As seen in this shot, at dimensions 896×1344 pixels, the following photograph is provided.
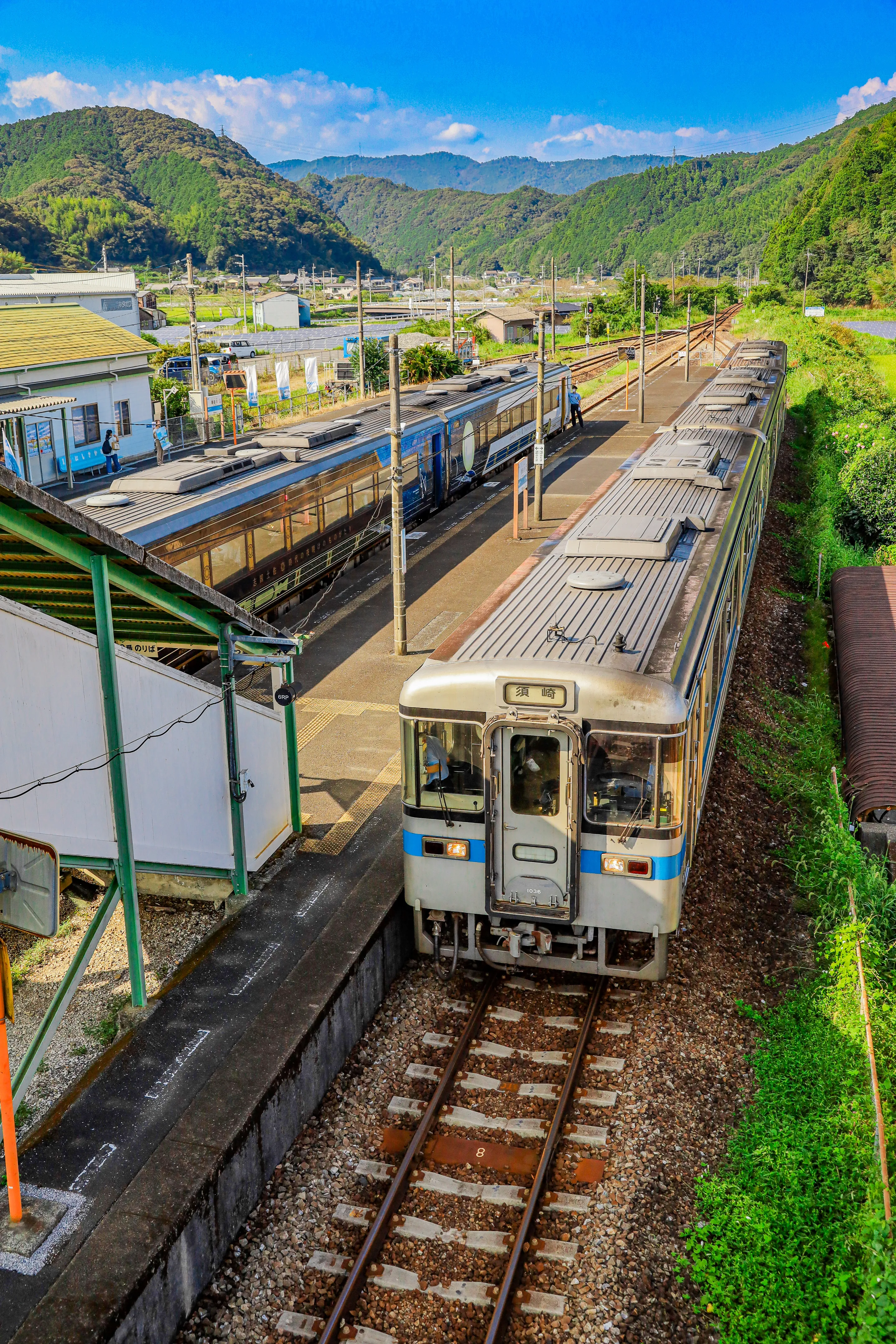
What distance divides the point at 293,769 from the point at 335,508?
8923 millimetres

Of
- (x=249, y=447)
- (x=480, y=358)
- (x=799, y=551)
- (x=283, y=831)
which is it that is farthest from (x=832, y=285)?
(x=283, y=831)

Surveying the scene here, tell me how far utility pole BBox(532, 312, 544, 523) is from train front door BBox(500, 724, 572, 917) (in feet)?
46.1

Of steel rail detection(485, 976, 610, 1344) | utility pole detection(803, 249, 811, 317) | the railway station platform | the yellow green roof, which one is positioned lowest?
steel rail detection(485, 976, 610, 1344)

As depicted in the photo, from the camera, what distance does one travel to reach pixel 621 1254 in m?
6.54

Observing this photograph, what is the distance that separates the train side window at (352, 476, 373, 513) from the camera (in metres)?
19.8

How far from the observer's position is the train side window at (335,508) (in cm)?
1864

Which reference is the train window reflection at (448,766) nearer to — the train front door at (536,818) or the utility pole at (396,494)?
the train front door at (536,818)

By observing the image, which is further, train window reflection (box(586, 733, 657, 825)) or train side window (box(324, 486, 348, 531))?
train side window (box(324, 486, 348, 531))

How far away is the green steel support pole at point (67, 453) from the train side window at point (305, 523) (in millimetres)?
9818

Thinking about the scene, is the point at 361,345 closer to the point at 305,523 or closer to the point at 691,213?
the point at 305,523

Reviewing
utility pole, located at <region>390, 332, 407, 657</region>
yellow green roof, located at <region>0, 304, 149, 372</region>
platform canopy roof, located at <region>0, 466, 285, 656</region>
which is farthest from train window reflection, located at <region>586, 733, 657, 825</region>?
yellow green roof, located at <region>0, 304, 149, 372</region>

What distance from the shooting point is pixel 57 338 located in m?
28.2

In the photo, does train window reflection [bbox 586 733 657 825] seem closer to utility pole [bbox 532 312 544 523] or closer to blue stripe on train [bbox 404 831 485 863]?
blue stripe on train [bbox 404 831 485 863]

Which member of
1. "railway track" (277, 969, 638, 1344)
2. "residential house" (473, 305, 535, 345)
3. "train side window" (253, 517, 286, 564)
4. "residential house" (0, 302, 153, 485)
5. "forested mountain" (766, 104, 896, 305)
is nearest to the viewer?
"railway track" (277, 969, 638, 1344)
